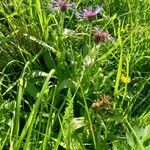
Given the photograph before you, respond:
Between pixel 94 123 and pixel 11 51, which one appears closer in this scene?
pixel 94 123

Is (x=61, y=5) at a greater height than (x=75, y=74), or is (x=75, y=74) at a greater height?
(x=61, y=5)

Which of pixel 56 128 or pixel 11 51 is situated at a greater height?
pixel 11 51

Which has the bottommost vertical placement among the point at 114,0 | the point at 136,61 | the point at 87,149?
the point at 87,149

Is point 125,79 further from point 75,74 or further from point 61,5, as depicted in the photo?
point 61,5

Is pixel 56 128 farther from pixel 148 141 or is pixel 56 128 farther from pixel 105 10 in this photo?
pixel 105 10

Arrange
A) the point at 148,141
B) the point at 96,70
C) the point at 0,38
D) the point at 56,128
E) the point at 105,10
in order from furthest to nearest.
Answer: the point at 105,10 → the point at 0,38 → the point at 96,70 → the point at 56,128 → the point at 148,141

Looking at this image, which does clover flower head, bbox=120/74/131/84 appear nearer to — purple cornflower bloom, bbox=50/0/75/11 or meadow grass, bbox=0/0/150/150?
meadow grass, bbox=0/0/150/150

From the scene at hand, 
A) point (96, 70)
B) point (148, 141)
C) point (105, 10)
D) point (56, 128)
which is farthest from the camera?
point (105, 10)

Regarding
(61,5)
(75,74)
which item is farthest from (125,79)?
(61,5)

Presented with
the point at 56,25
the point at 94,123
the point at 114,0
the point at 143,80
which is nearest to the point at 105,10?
the point at 114,0
